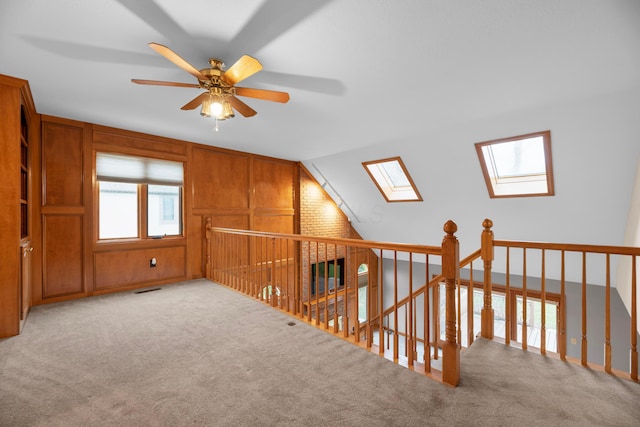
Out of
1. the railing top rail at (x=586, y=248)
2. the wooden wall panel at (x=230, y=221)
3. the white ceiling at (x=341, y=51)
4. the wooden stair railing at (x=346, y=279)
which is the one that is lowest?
the wooden stair railing at (x=346, y=279)

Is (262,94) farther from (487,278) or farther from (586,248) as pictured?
(586,248)

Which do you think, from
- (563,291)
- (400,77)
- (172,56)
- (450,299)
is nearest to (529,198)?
(400,77)

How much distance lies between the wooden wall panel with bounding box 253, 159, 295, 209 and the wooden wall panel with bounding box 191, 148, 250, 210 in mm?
255

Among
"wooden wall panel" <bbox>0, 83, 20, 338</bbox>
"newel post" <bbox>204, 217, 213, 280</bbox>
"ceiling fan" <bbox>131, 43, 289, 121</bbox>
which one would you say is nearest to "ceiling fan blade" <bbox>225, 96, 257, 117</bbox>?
"ceiling fan" <bbox>131, 43, 289, 121</bbox>

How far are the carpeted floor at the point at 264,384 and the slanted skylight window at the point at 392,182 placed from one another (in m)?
3.46

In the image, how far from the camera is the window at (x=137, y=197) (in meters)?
4.00

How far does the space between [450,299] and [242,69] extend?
2061 mm

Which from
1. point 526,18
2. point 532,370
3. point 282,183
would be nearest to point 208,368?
point 532,370

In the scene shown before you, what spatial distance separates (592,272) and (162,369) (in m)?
6.29

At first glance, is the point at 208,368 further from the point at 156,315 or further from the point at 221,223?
the point at 221,223

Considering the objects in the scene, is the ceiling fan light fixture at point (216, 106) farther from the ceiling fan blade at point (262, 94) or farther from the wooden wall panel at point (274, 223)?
the wooden wall panel at point (274, 223)

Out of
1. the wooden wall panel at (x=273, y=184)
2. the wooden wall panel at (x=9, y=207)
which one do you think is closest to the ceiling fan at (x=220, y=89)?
the wooden wall panel at (x=9, y=207)

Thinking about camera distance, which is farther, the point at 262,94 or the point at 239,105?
the point at 239,105

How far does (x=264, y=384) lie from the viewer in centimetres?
185
